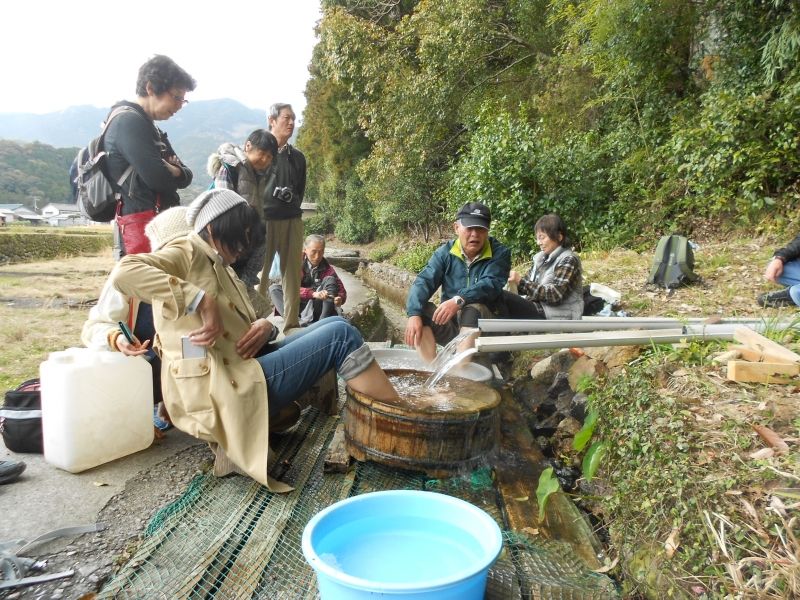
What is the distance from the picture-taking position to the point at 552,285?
474 cm

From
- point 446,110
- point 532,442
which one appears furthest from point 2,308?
point 446,110

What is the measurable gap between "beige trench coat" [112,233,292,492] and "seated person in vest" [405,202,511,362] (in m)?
1.76

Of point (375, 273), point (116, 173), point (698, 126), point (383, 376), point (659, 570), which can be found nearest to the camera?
point (659, 570)

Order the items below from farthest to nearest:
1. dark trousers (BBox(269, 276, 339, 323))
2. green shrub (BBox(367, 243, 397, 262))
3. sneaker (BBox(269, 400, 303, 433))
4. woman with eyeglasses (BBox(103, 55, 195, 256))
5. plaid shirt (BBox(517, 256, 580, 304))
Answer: green shrub (BBox(367, 243, 397, 262)) → dark trousers (BBox(269, 276, 339, 323)) → plaid shirt (BBox(517, 256, 580, 304)) → woman with eyeglasses (BBox(103, 55, 195, 256)) → sneaker (BBox(269, 400, 303, 433))

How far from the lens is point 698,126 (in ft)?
26.6

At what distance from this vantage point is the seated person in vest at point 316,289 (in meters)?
6.46

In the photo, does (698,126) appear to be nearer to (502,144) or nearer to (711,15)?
(711,15)

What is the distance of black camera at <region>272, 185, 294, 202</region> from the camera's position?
4797 mm

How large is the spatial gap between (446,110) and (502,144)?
4.86 metres

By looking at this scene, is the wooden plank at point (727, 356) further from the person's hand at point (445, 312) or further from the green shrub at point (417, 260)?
the green shrub at point (417, 260)

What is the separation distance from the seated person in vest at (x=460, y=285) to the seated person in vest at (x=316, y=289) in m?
2.23

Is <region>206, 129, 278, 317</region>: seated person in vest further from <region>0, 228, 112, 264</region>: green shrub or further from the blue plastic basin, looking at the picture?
<region>0, 228, 112, 264</region>: green shrub

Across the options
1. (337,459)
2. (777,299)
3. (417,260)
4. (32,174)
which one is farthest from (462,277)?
(32,174)

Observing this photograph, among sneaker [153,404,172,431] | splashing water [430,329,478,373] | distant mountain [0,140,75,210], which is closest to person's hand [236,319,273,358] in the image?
sneaker [153,404,172,431]
